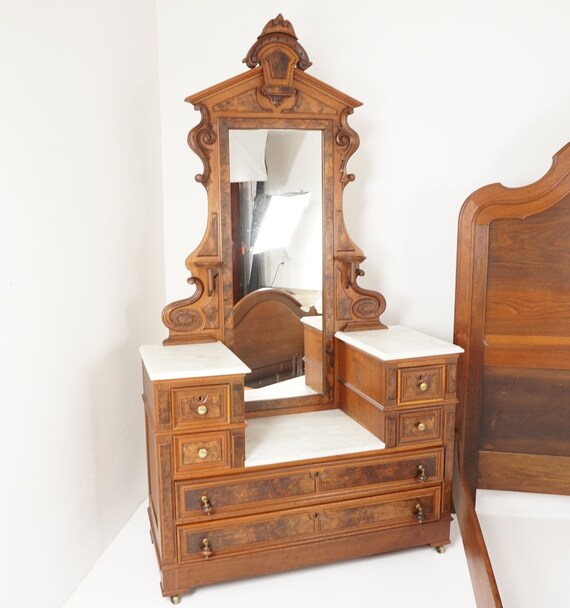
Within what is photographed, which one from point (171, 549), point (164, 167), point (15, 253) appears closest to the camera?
point (15, 253)

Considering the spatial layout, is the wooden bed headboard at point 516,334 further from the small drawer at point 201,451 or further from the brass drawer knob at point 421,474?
the small drawer at point 201,451

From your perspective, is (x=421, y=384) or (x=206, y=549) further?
(x=421, y=384)

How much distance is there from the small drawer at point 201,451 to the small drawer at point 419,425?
2.04 feet

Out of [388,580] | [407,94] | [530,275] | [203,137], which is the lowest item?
[388,580]

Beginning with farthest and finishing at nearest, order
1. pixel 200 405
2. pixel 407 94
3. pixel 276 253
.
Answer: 1. pixel 407 94
2. pixel 276 253
3. pixel 200 405

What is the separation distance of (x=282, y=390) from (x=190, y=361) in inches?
20.4

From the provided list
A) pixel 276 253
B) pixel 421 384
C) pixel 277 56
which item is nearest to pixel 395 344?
pixel 421 384

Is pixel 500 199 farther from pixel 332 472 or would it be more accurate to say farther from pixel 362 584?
pixel 362 584

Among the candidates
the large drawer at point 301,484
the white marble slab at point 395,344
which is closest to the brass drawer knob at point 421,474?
the large drawer at point 301,484

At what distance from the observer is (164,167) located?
9.18 ft

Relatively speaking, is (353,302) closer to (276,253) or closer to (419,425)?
(276,253)

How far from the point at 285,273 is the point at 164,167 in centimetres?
80

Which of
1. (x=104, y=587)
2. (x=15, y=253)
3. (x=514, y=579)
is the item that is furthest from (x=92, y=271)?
(x=514, y=579)

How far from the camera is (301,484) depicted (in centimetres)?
216
